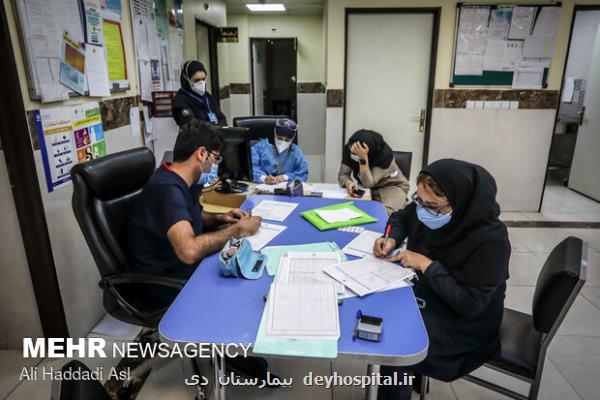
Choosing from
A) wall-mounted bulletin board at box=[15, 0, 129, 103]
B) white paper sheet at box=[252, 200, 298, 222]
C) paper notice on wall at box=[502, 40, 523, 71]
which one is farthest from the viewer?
paper notice on wall at box=[502, 40, 523, 71]

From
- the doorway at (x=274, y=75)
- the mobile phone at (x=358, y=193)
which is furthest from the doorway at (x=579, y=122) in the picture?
the doorway at (x=274, y=75)

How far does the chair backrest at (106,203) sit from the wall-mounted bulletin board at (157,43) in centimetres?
150

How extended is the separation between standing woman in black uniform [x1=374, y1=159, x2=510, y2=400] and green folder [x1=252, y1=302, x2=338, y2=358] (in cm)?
52

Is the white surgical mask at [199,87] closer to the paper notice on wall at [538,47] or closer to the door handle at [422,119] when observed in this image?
the door handle at [422,119]

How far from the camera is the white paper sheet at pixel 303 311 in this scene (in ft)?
3.76

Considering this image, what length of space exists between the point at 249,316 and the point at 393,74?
374 centimetres

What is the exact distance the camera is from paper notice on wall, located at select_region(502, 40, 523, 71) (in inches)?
158

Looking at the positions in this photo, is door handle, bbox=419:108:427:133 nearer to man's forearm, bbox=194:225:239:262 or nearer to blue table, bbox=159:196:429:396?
man's forearm, bbox=194:225:239:262

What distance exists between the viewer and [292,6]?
626 centimetres

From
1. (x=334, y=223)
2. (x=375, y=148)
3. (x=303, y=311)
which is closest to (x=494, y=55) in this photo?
(x=375, y=148)

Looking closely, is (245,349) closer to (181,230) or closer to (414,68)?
(181,230)

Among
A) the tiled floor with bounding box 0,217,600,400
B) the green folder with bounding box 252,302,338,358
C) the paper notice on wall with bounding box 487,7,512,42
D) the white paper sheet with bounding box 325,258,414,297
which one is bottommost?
the tiled floor with bounding box 0,217,600,400

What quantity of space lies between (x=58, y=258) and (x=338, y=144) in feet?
10.1

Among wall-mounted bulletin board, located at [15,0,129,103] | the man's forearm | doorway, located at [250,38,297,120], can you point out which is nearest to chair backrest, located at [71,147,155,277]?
the man's forearm
